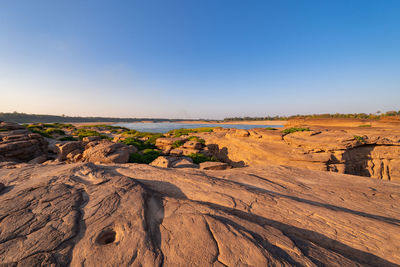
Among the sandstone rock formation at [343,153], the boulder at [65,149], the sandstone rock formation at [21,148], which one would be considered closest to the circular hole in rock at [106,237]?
the sandstone rock formation at [343,153]

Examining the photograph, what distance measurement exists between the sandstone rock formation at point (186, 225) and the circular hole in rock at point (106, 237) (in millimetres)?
19

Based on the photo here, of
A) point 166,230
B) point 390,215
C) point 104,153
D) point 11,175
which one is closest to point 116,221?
point 166,230

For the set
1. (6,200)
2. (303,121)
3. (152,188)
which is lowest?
(152,188)

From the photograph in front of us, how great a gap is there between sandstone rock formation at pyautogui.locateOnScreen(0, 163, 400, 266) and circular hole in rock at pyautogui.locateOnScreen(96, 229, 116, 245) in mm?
19

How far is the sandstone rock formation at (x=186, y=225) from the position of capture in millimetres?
2375

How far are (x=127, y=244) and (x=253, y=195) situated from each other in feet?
11.2

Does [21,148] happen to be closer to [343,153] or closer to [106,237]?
[106,237]

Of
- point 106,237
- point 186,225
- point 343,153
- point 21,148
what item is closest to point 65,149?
point 21,148

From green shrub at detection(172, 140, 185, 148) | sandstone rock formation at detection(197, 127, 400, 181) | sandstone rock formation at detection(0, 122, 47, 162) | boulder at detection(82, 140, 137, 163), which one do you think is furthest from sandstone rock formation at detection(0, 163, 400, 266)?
green shrub at detection(172, 140, 185, 148)

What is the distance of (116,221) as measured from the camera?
10.1 ft

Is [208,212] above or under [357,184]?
above

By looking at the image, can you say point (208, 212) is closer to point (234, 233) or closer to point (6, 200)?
point (234, 233)

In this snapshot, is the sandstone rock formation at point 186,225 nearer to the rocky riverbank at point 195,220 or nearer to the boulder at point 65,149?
the rocky riverbank at point 195,220

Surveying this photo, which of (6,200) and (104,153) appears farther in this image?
(104,153)
